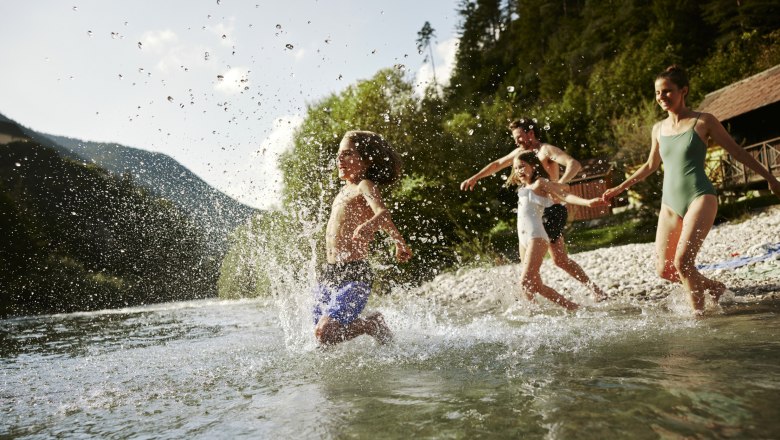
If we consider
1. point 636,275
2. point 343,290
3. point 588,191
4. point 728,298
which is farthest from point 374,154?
point 588,191

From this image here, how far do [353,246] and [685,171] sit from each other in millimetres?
2919

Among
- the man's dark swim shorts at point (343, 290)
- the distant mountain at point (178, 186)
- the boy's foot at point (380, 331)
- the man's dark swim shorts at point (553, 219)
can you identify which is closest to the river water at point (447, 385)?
the boy's foot at point (380, 331)

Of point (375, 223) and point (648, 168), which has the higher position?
point (648, 168)

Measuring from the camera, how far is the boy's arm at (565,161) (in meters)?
5.91

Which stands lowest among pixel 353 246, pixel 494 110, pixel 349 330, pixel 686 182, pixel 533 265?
pixel 349 330

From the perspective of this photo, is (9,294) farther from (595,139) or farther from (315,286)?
(595,139)

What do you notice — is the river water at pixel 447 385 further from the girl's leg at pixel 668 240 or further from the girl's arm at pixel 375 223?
the girl's arm at pixel 375 223

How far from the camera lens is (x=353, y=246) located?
458cm

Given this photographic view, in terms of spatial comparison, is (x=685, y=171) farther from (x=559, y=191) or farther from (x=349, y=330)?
(x=349, y=330)

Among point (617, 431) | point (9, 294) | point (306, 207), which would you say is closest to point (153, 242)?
point (9, 294)

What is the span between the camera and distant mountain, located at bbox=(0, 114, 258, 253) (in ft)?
62.5

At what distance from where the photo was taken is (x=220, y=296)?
21.8m

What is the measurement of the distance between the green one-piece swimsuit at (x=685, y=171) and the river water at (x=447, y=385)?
108 centimetres

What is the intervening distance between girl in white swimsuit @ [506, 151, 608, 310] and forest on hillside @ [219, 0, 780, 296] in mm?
2357
